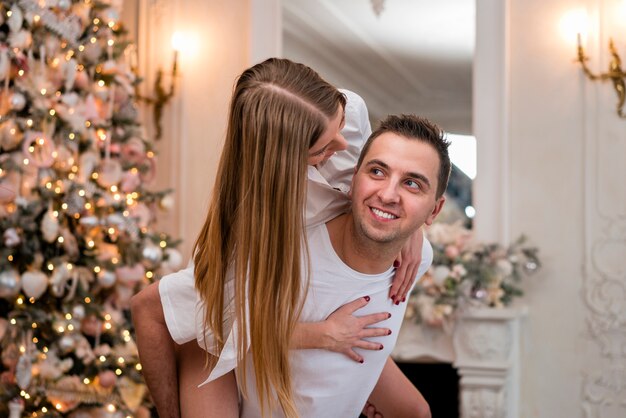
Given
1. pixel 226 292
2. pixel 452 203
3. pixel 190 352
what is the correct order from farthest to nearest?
1. pixel 452 203
2. pixel 190 352
3. pixel 226 292

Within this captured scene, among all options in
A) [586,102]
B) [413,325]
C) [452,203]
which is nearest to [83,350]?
[413,325]

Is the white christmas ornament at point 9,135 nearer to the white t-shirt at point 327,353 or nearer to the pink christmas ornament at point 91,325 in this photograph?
the pink christmas ornament at point 91,325

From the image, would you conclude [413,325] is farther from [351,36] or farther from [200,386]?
[200,386]

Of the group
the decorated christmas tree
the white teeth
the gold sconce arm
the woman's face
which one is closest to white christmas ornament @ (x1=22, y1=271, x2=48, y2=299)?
the decorated christmas tree

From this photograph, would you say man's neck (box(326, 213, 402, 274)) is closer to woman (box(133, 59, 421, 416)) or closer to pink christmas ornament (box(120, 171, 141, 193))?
woman (box(133, 59, 421, 416))

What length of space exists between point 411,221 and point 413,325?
2.84 meters

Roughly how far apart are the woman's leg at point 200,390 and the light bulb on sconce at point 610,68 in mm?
3118

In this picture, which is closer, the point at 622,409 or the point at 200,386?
the point at 200,386

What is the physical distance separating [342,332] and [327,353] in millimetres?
79

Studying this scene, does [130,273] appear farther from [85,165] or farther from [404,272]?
[404,272]

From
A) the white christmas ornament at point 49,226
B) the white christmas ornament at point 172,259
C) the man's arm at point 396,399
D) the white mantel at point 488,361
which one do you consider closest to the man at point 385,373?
the man's arm at point 396,399

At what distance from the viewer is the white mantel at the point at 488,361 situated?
15.8ft

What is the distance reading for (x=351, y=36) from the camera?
5.40 meters

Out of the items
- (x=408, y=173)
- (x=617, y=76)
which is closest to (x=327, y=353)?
(x=408, y=173)
